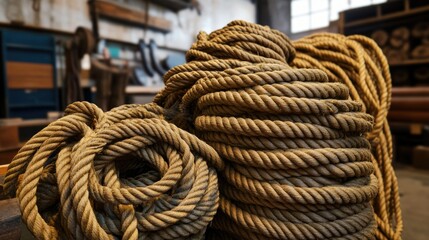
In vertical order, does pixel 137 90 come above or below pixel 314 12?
below

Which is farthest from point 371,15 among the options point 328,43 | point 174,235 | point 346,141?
point 174,235

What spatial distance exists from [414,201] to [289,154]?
2136 millimetres

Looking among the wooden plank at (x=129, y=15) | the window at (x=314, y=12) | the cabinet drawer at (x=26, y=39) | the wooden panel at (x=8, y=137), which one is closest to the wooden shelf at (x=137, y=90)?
the cabinet drawer at (x=26, y=39)

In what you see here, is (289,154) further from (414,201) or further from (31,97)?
(31,97)

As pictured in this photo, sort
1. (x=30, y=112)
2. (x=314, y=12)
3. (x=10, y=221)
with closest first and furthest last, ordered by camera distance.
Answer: (x=10, y=221) < (x=30, y=112) < (x=314, y=12)

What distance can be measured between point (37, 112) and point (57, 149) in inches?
142

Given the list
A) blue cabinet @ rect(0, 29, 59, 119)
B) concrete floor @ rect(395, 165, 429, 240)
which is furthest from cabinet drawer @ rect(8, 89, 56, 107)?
concrete floor @ rect(395, 165, 429, 240)

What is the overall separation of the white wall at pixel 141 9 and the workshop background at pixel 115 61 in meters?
0.02

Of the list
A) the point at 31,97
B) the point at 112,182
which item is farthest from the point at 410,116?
the point at 31,97

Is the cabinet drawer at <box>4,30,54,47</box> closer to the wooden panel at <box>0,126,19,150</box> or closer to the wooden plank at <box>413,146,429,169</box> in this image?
the wooden panel at <box>0,126,19,150</box>

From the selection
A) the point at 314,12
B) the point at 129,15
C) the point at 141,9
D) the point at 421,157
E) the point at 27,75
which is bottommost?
the point at 421,157

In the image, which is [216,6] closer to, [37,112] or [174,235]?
[37,112]

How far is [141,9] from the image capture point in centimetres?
530

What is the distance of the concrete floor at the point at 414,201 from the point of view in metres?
1.63
